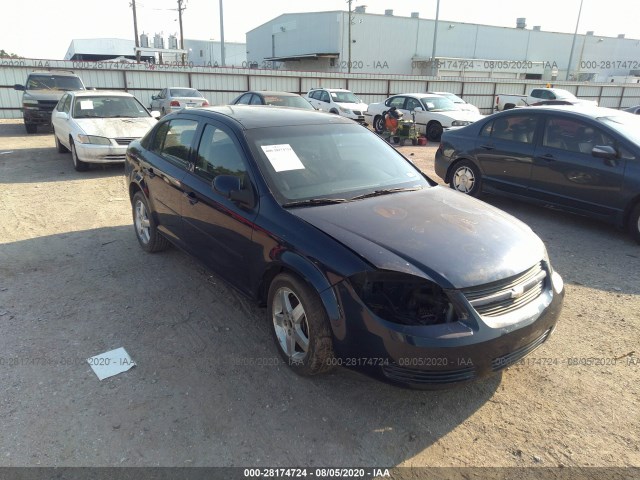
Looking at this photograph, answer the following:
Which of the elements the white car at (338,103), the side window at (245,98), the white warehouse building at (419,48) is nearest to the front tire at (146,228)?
the side window at (245,98)

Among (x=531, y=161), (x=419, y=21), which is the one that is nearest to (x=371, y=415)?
(x=531, y=161)

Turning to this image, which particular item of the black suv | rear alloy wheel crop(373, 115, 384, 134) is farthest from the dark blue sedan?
the black suv

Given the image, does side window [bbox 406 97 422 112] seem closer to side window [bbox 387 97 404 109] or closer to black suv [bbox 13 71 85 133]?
side window [bbox 387 97 404 109]

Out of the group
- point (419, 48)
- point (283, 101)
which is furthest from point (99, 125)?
point (419, 48)

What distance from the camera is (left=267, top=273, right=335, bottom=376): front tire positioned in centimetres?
278

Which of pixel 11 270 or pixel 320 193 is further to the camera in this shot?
pixel 11 270

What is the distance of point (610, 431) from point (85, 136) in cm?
952

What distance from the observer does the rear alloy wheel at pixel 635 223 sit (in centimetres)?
560

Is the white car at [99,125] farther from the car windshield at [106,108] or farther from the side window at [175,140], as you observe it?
the side window at [175,140]

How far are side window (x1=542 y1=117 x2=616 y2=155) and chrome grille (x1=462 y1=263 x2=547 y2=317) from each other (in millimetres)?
3984

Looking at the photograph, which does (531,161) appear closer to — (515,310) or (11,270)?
(515,310)

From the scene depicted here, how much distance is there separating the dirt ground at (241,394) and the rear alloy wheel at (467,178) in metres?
2.95

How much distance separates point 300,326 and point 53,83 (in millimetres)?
16438

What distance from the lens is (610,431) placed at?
8.79ft
